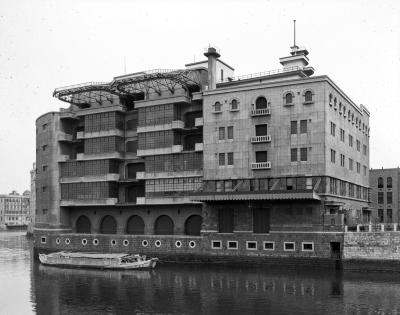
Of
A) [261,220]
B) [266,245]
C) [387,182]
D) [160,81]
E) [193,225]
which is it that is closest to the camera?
[266,245]

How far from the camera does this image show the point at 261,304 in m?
49.5

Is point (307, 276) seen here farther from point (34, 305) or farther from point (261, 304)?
point (34, 305)

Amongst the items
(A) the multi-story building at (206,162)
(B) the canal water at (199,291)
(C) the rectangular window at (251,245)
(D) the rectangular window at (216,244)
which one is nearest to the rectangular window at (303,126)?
(A) the multi-story building at (206,162)

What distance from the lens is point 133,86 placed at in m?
92.2

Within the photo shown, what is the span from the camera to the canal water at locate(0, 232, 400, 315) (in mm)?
48250

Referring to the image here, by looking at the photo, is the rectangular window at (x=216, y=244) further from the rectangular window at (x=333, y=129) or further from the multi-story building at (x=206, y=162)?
the rectangular window at (x=333, y=129)

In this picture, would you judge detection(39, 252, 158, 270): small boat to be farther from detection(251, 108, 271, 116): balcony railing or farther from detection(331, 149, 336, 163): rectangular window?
detection(331, 149, 336, 163): rectangular window

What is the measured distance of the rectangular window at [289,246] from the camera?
7400 cm

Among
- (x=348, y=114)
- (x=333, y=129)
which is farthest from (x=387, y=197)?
(x=333, y=129)

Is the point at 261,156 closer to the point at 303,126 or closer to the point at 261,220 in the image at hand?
the point at 303,126

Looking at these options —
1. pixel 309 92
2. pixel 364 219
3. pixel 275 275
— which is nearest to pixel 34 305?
pixel 275 275

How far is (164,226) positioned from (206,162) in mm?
14668

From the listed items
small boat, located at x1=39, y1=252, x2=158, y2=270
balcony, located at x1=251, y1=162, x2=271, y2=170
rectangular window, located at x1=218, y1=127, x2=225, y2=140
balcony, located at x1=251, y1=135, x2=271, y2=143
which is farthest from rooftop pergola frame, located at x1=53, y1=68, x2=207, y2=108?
small boat, located at x1=39, y1=252, x2=158, y2=270

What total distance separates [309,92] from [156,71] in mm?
25927
